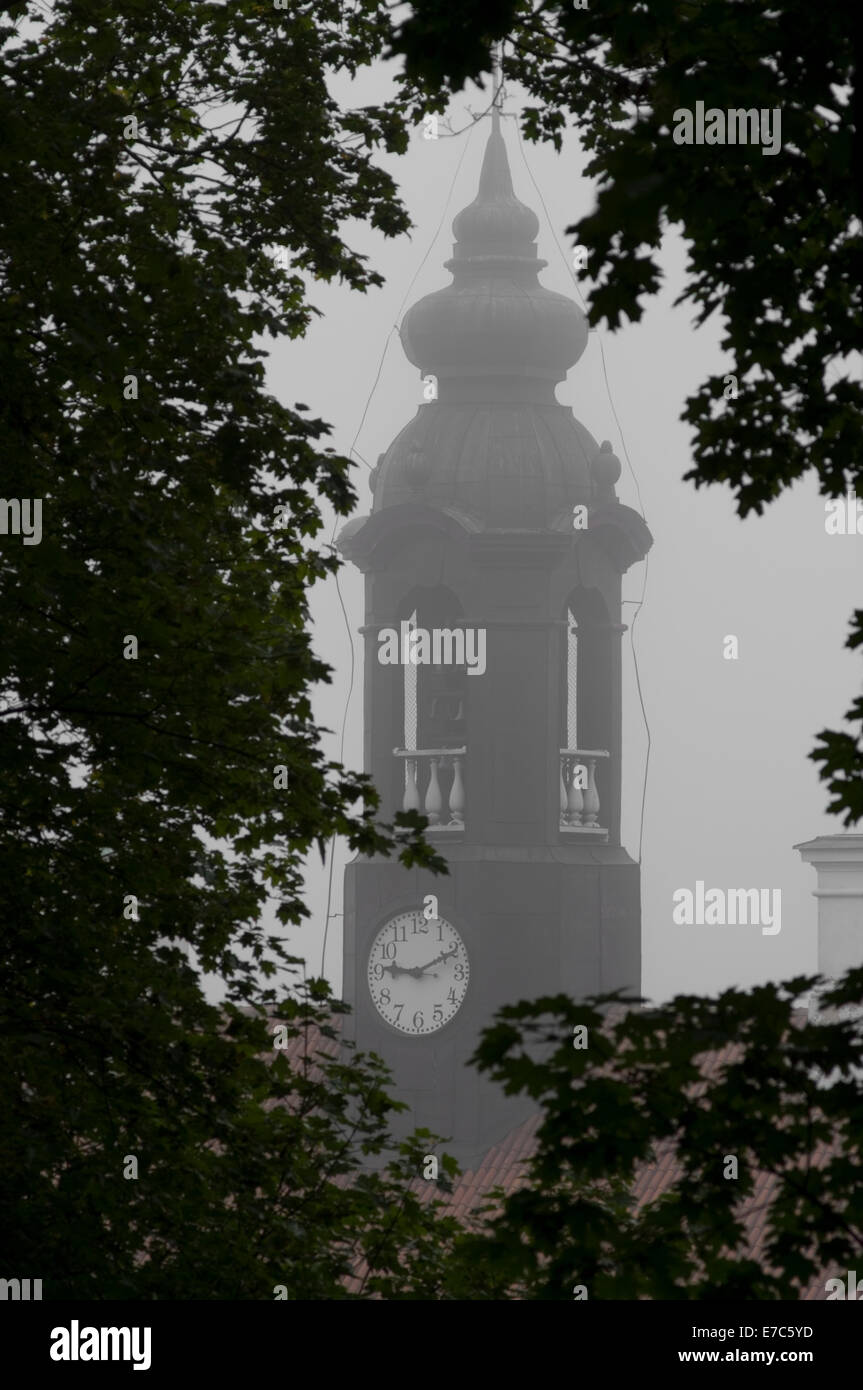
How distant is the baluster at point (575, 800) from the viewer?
34.2 metres

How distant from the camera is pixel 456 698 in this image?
110 feet

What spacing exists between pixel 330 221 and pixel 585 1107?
19.8 ft

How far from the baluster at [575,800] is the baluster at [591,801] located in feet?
0.24

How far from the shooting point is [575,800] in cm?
3444

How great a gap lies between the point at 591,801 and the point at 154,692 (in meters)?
26.8

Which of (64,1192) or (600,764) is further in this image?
(600,764)

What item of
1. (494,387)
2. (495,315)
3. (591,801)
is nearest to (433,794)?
(591,801)

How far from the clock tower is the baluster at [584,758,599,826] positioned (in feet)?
0.11

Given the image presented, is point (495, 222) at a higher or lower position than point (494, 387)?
higher

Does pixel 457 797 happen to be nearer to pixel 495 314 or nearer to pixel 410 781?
pixel 410 781

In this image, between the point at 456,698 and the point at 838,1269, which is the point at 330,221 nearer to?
the point at 838,1269

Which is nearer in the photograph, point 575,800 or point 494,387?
point 575,800
